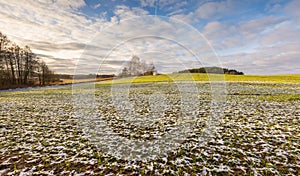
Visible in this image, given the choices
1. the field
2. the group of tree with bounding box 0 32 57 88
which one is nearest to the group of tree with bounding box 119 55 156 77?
the field

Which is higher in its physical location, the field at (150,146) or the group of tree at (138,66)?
the group of tree at (138,66)

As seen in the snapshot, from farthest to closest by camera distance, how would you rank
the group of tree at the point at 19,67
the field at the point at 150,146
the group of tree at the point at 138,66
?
the group of tree at the point at 19,67 → the group of tree at the point at 138,66 → the field at the point at 150,146

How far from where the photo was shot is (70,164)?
192 inches

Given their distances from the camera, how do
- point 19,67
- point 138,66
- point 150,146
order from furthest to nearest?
point 19,67
point 138,66
point 150,146

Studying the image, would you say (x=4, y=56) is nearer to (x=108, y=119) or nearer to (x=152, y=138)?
(x=108, y=119)

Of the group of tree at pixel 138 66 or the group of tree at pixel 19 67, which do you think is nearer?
the group of tree at pixel 138 66

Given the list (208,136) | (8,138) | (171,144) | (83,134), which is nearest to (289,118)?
(208,136)

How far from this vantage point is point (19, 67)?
40.6m

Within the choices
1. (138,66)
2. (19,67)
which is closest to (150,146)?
(138,66)

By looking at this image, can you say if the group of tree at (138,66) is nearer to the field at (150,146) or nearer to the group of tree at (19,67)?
the field at (150,146)

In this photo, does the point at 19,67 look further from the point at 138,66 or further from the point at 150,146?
the point at 150,146

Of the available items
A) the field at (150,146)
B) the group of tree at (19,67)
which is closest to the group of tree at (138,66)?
the field at (150,146)

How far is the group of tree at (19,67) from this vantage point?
35.5 m

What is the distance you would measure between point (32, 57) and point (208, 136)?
52.5 m
